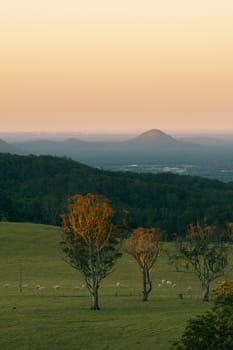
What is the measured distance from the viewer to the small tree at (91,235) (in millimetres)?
51781

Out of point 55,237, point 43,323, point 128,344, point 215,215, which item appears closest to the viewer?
point 128,344

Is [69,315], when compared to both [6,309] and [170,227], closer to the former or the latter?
[6,309]

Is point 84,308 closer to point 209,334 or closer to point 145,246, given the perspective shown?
point 145,246

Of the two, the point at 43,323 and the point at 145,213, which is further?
the point at 145,213

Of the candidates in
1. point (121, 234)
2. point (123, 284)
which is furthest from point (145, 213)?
point (121, 234)

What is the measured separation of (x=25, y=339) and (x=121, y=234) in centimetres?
1606

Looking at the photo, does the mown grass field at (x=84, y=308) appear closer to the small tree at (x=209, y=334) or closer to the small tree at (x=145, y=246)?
the small tree at (x=145, y=246)

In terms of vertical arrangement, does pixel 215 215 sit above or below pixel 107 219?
below

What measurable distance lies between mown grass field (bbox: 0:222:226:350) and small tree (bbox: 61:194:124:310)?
3.01 m

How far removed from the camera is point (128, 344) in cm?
4038

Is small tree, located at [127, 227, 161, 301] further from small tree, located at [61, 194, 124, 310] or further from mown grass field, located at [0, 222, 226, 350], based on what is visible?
mown grass field, located at [0, 222, 226, 350]

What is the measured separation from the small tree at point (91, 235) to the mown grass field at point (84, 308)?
301cm

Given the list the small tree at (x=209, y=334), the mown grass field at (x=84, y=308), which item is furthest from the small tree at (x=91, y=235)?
the small tree at (x=209, y=334)

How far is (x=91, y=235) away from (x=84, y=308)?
604 cm
